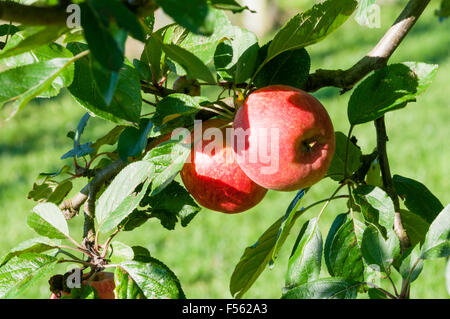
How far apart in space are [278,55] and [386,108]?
0.49 ft

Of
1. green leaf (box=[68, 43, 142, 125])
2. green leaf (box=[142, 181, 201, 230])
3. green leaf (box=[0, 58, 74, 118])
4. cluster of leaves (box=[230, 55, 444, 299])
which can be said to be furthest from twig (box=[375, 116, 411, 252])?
green leaf (box=[0, 58, 74, 118])

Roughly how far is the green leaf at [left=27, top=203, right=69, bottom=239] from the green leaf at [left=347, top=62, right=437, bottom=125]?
0.41 m

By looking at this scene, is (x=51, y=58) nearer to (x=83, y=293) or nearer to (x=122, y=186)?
(x=122, y=186)

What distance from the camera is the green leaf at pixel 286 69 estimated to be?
769 millimetres

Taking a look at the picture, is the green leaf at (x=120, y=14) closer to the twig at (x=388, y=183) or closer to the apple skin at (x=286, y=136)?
the apple skin at (x=286, y=136)

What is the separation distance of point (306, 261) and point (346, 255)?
6 centimetres

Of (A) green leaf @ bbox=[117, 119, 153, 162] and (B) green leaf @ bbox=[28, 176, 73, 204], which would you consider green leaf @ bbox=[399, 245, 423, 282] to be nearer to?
(A) green leaf @ bbox=[117, 119, 153, 162]

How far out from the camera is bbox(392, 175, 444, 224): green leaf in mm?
926

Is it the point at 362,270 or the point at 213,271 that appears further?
the point at 213,271

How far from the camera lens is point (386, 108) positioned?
0.76 metres

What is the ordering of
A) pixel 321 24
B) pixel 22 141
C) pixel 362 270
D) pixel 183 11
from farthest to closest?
pixel 22 141 < pixel 362 270 < pixel 321 24 < pixel 183 11

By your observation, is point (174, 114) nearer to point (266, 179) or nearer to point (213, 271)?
point (266, 179)
